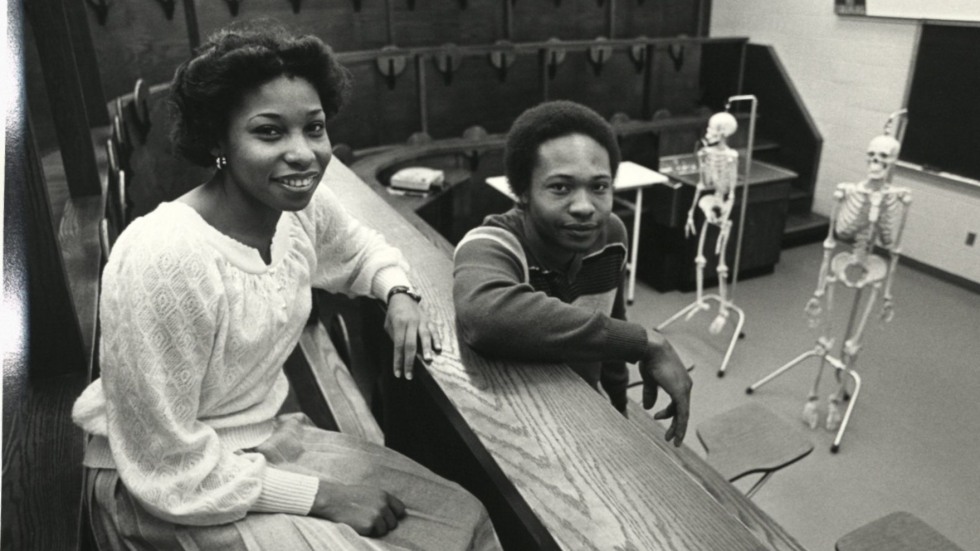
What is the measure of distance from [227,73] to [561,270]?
30.8 inches

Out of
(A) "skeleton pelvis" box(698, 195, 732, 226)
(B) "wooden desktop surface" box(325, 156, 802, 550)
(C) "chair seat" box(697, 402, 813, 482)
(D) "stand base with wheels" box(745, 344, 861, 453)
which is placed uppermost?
(B) "wooden desktop surface" box(325, 156, 802, 550)

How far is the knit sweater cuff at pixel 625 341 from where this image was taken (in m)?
1.22

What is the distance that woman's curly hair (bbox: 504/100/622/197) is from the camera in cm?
146

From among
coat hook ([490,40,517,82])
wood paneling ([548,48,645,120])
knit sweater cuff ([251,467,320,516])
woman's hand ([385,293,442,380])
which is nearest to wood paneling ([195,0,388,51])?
coat hook ([490,40,517,82])

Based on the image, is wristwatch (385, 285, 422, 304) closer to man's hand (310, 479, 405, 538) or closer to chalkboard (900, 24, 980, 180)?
man's hand (310, 479, 405, 538)

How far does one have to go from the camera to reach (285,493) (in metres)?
1.02

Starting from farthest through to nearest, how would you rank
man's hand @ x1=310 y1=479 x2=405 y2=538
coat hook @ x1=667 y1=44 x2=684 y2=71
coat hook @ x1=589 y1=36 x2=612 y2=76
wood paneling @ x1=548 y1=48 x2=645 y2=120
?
coat hook @ x1=667 y1=44 x2=684 y2=71
wood paneling @ x1=548 y1=48 x2=645 y2=120
coat hook @ x1=589 y1=36 x2=612 y2=76
man's hand @ x1=310 y1=479 x2=405 y2=538

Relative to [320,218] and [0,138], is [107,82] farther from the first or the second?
[0,138]

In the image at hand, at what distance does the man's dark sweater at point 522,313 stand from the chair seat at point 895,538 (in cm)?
80

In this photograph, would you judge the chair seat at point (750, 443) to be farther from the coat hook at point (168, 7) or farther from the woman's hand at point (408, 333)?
the coat hook at point (168, 7)

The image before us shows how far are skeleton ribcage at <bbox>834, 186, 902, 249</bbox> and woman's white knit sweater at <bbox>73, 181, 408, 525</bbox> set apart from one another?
8.94 ft

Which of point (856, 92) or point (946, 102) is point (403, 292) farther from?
point (856, 92)

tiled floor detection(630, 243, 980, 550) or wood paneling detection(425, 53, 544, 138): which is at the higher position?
wood paneling detection(425, 53, 544, 138)

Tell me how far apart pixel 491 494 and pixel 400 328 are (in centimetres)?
33
